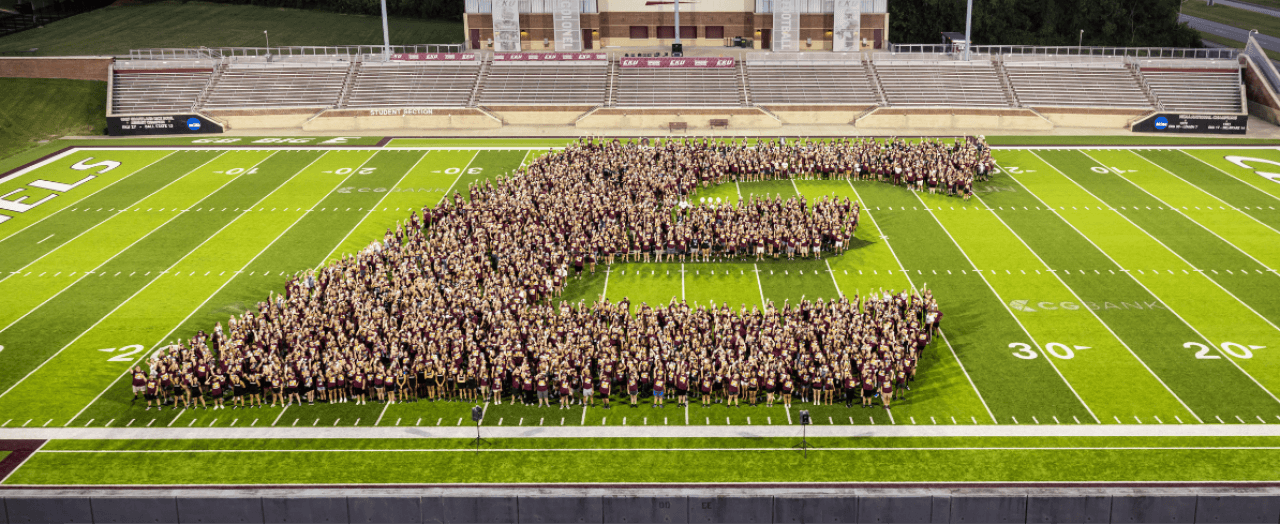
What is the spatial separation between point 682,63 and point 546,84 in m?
7.89

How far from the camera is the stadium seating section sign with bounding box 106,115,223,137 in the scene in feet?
169

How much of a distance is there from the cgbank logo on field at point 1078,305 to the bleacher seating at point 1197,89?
1148 inches

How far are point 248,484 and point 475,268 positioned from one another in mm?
9715

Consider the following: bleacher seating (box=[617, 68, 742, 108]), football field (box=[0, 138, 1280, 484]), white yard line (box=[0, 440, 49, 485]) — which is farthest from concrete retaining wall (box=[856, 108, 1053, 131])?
white yard line (box=[0, 440, 49, 485])

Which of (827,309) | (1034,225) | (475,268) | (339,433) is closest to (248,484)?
(339,433)

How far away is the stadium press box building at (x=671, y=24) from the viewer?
193 feet

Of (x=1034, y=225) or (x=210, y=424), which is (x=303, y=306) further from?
(x=1034, y=225)

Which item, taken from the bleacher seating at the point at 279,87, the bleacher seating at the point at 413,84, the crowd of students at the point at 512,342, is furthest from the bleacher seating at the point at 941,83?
the bleacher seating at the point at 279,87

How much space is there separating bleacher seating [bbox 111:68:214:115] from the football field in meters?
10.6

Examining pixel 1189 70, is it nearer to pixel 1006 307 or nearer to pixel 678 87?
pixel 678 87

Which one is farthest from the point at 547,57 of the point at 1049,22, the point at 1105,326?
the point at 1105,326

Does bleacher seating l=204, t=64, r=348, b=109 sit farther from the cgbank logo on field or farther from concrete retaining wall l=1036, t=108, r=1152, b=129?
the cgbank logo on field

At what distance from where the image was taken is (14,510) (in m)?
16.6

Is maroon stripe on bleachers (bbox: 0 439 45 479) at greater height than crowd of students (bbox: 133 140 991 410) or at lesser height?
lesser
